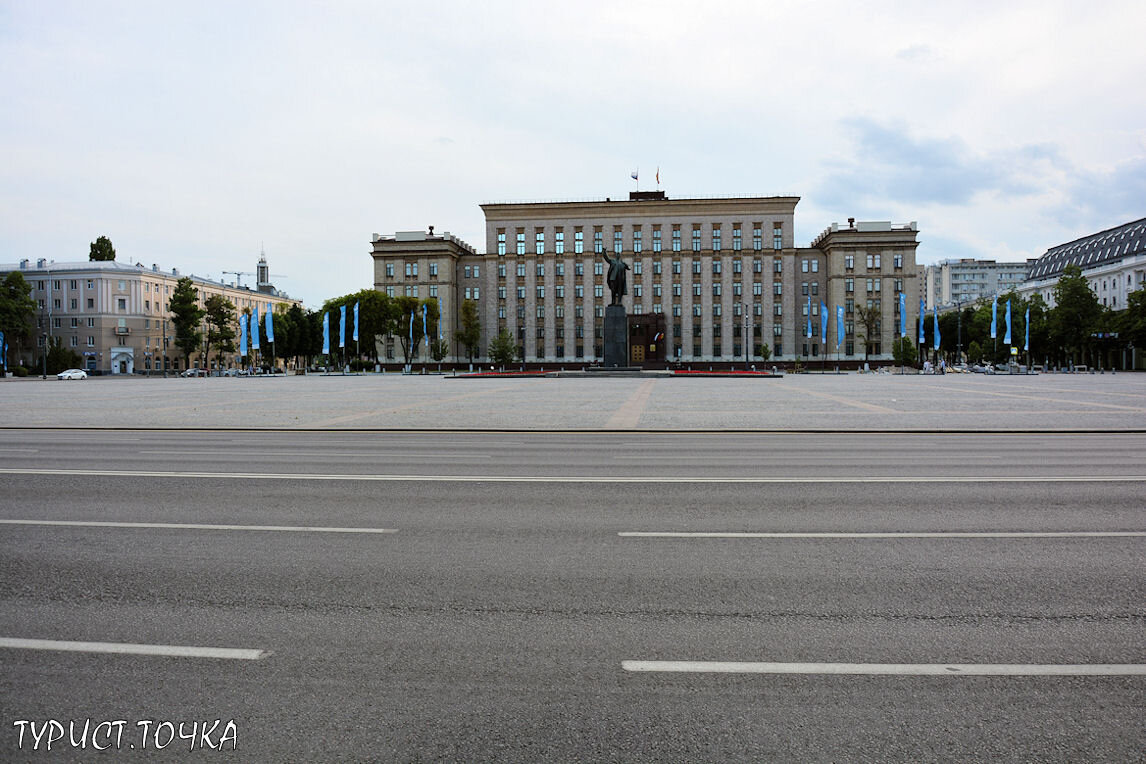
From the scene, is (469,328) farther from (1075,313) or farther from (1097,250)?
(1097,250)

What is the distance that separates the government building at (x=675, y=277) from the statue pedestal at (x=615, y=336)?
4420cm

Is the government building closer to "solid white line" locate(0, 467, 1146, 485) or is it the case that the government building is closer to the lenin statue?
the lenin statue

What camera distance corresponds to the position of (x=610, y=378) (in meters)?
64.6

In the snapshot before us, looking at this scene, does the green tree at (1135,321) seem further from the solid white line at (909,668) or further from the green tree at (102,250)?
the green tree at (102,250)

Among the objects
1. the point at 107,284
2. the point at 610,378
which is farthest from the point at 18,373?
the point at 610,378

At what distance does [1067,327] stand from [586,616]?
122 m

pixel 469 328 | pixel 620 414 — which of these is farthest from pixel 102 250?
pixel 620 414

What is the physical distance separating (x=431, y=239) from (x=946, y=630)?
121135 millimetres

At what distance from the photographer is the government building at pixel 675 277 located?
112938 mm

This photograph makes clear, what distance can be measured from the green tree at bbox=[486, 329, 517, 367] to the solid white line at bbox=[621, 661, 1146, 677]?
10348 centimetres

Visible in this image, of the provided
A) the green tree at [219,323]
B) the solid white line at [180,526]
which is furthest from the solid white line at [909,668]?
the green tree at [219,323]

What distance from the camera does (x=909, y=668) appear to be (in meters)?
4.37

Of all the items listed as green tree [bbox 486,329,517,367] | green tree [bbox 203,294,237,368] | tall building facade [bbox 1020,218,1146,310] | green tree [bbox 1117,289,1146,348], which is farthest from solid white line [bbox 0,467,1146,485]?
green tree [bbox 203,294,237,368]

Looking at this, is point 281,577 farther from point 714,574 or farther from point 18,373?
point 18,373
